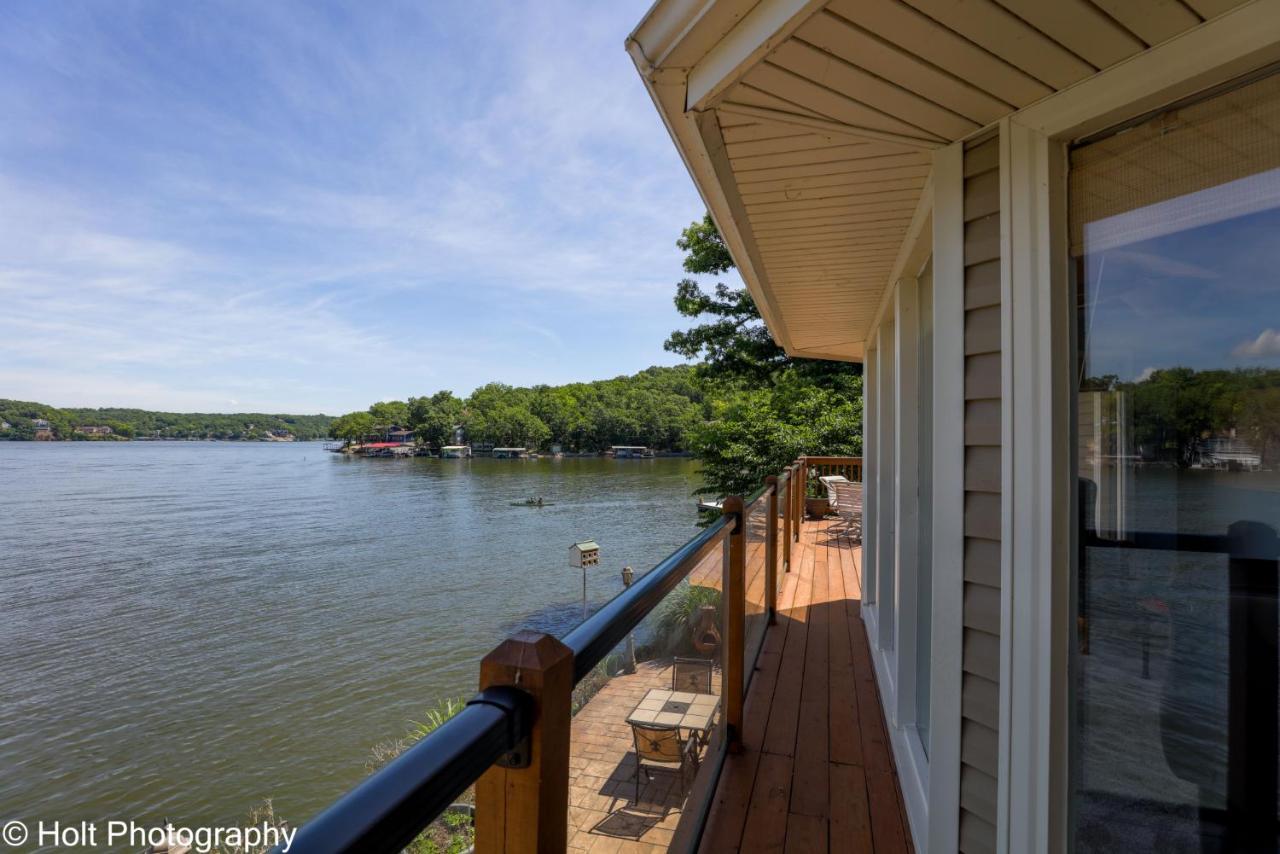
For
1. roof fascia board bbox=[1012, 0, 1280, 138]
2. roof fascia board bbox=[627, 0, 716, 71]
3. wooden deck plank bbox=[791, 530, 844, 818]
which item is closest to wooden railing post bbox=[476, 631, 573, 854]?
roof fascia board bbox=[627, 0, 716, 71]

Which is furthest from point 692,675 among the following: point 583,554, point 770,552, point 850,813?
point 583,554

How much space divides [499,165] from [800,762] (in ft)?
89.7

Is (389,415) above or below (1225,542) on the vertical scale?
above

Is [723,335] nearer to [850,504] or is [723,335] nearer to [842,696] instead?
[850,504]

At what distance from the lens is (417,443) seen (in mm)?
87750

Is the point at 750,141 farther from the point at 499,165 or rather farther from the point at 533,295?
the point at 533,295

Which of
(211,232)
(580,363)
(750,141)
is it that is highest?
(211,232)

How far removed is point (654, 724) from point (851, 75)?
1.60m

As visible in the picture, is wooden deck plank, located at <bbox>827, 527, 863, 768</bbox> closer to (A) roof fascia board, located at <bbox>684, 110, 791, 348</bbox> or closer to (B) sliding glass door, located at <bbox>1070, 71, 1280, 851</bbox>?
(B) sliding glass door, located at <bbox>1070, 71, 1280, 851</bbox>

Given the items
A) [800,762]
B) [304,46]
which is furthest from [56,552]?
[800,762]

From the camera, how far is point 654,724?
63.1 inches

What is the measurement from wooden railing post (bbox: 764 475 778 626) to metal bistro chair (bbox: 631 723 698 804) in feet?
7.17

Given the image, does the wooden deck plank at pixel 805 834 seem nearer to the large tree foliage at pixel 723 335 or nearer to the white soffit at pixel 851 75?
the white soffit at pixel 851 75

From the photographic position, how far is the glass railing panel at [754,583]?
3188mm
